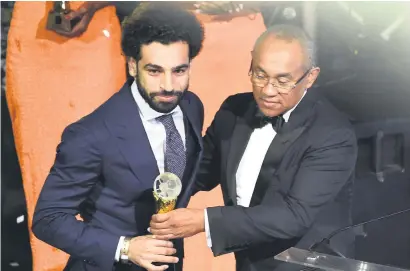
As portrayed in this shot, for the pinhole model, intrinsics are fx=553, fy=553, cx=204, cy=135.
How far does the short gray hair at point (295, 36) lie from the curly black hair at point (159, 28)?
0.21m

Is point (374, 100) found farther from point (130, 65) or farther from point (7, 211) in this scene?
point (7, 211)

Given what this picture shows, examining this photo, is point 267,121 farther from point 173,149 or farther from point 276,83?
point 173,149

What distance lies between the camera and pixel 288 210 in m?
1.64

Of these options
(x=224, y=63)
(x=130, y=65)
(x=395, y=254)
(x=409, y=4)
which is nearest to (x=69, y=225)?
(x=130, y=65)

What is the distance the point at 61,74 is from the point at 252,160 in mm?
764

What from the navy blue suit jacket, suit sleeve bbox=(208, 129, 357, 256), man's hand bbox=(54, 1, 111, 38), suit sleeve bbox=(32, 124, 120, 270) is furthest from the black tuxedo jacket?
man's hand bbox=(54, 1, 111, 38)

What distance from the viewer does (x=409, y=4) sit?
6.26 ft

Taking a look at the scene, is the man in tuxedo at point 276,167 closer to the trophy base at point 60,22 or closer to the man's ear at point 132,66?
the man's ear at point 132,66

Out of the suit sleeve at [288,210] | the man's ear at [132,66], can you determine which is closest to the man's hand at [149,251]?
the suit sleeve at [288,210]

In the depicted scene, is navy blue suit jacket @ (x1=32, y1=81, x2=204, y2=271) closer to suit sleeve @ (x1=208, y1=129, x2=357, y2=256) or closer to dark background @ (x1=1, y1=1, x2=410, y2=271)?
suit sleeve @ (x1=208, y1=129, x2=357, y2=256)

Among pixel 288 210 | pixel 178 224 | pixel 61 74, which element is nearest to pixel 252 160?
pixel 288 210

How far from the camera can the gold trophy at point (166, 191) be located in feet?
4.99

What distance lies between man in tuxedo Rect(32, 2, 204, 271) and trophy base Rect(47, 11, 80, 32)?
242mm

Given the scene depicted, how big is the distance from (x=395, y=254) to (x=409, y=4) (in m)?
0.85
